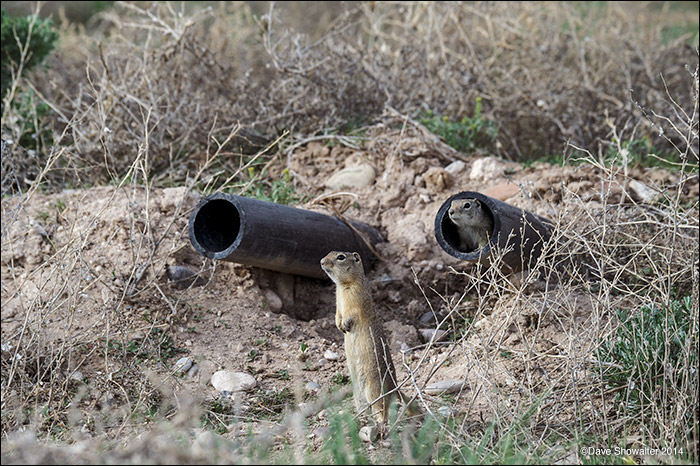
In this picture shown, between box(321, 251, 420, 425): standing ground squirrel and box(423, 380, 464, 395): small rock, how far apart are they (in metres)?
0.42

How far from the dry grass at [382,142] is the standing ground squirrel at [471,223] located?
412 mm

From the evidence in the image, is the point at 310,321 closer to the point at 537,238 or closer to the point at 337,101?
the point at 537,238

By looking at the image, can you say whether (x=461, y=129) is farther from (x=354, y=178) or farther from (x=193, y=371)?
(x=193, y=371)

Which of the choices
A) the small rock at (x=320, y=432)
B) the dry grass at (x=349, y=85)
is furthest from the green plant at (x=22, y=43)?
the small rock at (x=320, y=432)

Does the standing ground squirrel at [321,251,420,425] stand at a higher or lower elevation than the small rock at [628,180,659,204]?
higher

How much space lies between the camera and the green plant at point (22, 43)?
27.9 ft

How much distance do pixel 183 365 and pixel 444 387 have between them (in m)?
1.73

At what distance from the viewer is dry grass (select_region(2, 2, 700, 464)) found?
4.06 meters

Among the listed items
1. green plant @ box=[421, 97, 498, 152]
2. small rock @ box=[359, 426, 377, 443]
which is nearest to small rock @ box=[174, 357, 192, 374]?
small rock @ box=[359, 426, 377, 443]

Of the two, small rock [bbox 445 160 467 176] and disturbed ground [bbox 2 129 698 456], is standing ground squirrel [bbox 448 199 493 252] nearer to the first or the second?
disturbed ground [bbox 2 129 698 456]

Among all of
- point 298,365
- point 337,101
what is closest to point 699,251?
point 298,365

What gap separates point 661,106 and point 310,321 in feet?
15.7

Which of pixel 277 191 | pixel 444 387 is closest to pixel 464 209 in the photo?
pixel 444 387

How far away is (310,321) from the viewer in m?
6.04
